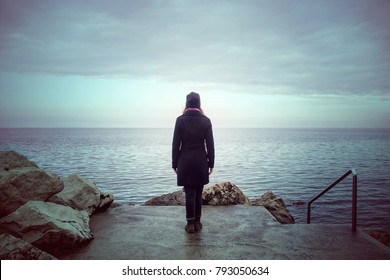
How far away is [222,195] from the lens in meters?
6.43

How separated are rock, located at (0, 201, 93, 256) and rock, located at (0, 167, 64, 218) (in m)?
0.40

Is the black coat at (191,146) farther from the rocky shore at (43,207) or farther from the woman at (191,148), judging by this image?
the rocky shore at (43,207)

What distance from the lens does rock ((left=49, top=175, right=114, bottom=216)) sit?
5.29m

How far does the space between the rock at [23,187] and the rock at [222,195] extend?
2.82 m

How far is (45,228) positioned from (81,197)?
1.61 metres

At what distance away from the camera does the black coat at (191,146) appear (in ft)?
14.9

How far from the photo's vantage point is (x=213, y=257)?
12.2 feet

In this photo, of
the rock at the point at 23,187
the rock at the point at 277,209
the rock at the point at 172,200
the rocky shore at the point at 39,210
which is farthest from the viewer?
the rock at the point at 277,209

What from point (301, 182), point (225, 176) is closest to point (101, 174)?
point (225, 176)

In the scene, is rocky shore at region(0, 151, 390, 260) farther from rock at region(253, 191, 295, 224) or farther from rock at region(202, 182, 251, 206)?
rock at region(253, 191, 295, 224)

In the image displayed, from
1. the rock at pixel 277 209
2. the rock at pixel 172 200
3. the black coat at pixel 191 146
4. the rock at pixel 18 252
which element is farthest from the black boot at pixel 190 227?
the rock at pixel 277 209

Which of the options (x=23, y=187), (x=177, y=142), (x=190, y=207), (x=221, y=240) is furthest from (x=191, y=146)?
(x=23, y=187)

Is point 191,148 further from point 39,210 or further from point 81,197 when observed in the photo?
point 81,197

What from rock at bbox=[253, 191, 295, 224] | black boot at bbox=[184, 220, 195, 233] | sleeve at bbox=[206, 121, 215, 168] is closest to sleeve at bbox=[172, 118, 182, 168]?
sleeve at bbox=[206, 121, 215, 168]
